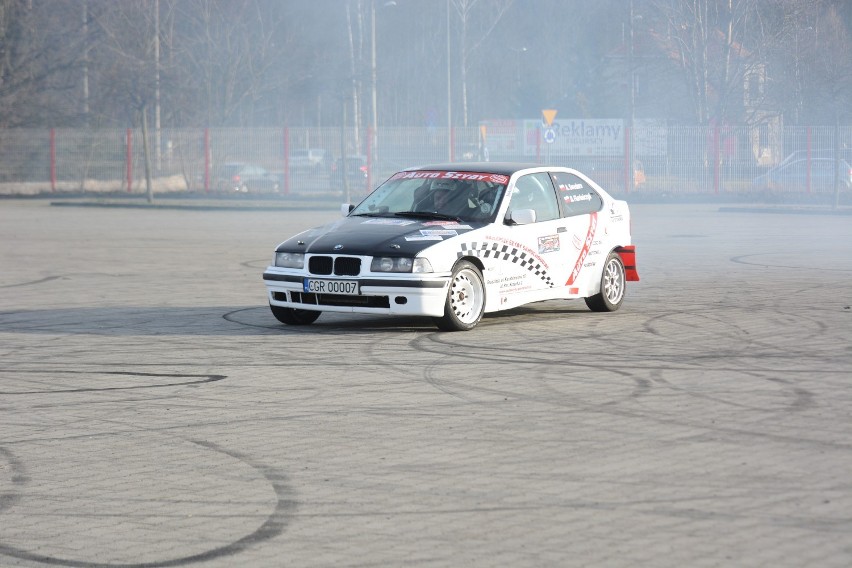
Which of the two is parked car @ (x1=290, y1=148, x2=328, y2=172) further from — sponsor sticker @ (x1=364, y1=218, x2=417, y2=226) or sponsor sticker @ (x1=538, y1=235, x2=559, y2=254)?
sponsor sticker @ (x1=364, y1=218, x2=417, y2=226)

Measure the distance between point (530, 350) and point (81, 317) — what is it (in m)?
4.53

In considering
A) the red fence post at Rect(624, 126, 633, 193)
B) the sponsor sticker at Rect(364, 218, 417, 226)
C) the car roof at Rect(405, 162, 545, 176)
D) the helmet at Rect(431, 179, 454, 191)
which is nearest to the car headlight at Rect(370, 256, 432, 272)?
the sponsor sticker at Rect(364, 218, 417, 226)

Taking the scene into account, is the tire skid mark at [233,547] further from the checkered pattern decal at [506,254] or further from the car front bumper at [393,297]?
the checkered pattern decal at [506,254]

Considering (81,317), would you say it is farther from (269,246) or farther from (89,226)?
(89,226)

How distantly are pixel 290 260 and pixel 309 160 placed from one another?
113ft

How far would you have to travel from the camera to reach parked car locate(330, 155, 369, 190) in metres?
45.2

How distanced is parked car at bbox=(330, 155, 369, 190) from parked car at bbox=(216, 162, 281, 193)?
1.90m

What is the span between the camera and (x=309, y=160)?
151 ft

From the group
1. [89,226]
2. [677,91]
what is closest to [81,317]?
[89,226]

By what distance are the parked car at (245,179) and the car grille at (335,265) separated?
3470 cm

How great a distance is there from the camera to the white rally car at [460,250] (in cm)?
1133

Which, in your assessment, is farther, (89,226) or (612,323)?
(89,226)

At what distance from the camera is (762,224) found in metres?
29.0

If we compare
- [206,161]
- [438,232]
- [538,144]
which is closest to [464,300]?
[438,232]
